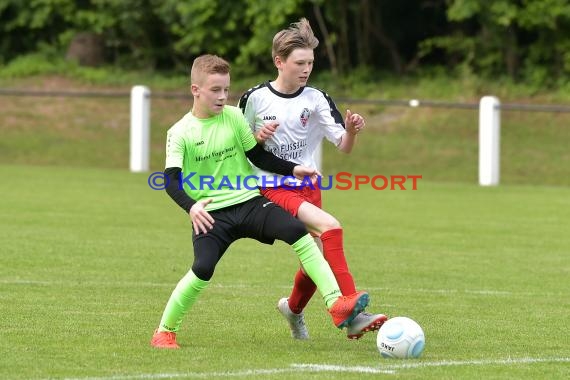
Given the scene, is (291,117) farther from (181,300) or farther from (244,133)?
(181,300)

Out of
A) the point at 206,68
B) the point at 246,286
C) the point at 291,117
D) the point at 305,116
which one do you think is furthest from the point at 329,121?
the point at 246,286

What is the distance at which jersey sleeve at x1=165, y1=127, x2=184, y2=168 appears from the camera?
7.48 m

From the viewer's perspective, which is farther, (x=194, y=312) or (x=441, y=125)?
(x=441, y=125)

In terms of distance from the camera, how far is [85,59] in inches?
1415

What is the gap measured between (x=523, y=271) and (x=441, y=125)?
16305 millimetres

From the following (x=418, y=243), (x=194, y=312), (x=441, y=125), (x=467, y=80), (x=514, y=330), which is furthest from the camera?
(x=467, y=80)

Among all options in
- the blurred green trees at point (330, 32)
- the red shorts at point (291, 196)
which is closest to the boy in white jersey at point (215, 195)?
the red shorts at point (291, 196)

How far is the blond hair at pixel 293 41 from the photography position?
26.0 ft

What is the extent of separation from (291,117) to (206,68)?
828 millimetres

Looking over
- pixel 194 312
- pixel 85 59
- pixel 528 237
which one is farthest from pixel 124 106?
pixel 194 312

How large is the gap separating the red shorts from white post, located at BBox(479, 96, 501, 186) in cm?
1612

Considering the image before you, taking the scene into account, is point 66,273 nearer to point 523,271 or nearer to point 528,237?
point 523,271

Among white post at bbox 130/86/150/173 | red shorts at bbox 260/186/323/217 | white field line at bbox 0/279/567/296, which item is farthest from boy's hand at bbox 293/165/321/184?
white post at bbox 130/86/150/173

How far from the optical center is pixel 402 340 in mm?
7148
